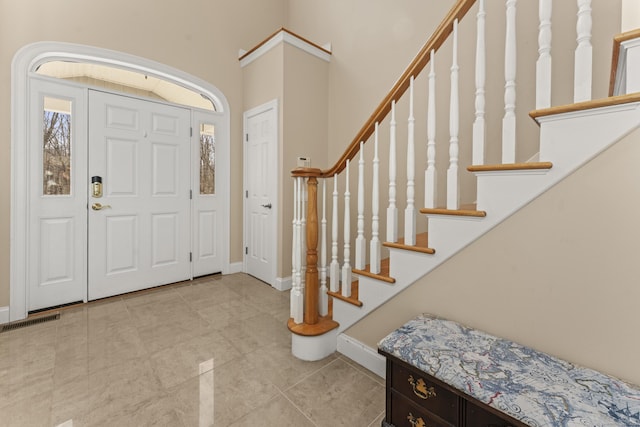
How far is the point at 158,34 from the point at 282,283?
3074 millimetres

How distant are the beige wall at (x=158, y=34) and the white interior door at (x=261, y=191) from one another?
0.16m

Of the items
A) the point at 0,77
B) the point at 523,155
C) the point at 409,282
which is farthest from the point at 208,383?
the point at 0,77

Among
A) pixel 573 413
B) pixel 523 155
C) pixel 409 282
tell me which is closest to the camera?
pixel 573 413

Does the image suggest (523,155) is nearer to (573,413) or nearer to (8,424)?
(573,413)

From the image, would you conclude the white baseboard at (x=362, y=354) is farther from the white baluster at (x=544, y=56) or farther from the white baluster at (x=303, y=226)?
the white baluster at (x=544, y=56)

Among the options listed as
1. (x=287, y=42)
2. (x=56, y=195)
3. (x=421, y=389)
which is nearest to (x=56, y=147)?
(x=56, y=195)

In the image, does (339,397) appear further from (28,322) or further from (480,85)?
(28,322)

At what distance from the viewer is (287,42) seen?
3.12 meters

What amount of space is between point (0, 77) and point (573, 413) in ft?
13.3

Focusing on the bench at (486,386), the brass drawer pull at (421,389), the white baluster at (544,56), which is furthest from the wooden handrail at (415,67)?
the brass drawer pull at (421,389)

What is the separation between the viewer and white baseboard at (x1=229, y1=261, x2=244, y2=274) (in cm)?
370

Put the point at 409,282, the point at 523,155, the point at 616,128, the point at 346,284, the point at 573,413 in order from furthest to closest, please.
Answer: the point at 523,155
the point at 346,284
the point at 409,282
the point at 616,128
the point at 573,413

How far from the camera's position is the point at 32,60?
95.3 inches

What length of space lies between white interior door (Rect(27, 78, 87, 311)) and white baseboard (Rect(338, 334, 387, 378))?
103 inches
